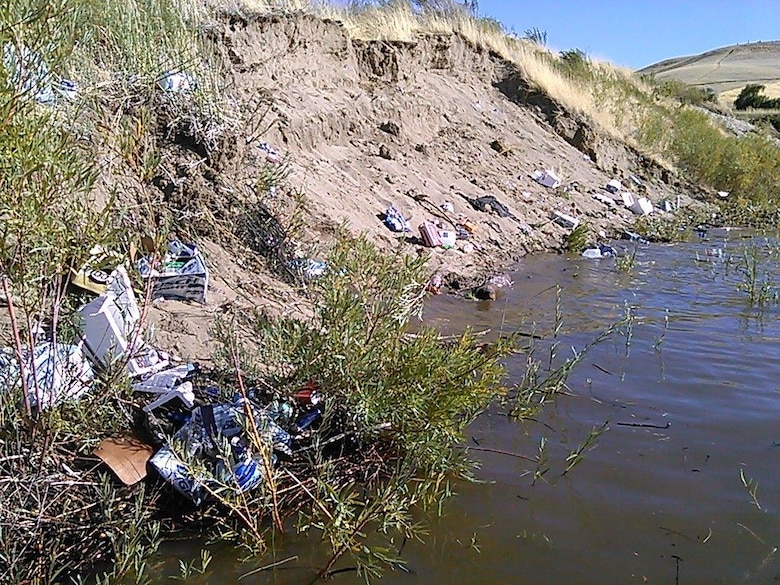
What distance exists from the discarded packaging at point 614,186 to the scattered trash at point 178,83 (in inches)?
300

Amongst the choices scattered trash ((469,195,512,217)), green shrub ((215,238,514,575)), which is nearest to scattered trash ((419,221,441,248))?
scattered trash ((469,195,512,217))

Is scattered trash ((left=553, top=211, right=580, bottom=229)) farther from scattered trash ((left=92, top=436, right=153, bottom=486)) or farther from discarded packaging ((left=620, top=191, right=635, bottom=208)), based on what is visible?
scattered trash ((left=92, top=436, right=153, bottom=486))

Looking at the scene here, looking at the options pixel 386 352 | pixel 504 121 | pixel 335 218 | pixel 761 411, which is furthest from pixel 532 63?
pixel 386 352

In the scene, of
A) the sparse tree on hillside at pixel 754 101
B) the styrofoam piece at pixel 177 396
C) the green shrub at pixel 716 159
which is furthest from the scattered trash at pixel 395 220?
the sparse tree on hillside at pixel 754 101

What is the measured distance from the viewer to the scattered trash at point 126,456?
2.66 meters

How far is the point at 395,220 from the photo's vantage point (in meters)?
6.79

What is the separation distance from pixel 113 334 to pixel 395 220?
398 centimetres

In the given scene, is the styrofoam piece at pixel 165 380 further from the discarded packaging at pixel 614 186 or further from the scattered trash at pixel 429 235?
the discarded packaging at pixel 614 186

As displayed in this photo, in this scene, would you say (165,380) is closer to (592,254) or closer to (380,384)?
(380,384)

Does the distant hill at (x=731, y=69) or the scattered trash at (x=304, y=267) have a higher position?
the distant hill at (x=731, y=69)

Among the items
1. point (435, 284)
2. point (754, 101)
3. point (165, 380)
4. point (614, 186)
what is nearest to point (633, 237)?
point (614, 186)

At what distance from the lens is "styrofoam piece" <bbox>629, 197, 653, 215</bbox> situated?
418 inches

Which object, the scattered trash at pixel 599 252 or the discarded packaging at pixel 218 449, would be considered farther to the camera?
the scattered trash at pixel 599 252

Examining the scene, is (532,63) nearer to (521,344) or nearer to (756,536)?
(521,344)
